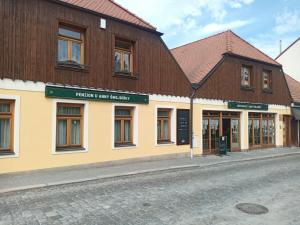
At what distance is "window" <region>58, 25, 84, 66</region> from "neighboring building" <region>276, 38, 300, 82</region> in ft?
74.3

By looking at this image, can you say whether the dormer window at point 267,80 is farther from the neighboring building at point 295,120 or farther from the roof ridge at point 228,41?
the roof ridge at point 228,41

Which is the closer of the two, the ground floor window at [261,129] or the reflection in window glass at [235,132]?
the reflection in window glass at [235,132]

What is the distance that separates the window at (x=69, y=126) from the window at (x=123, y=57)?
274 centimetres

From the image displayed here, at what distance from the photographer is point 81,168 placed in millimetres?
11852

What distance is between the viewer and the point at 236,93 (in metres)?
18.7

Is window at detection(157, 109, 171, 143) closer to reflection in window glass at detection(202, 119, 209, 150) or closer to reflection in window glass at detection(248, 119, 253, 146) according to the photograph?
reflection in window glass at detection(202, 119, 209, 150)

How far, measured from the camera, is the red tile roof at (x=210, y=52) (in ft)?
59.1

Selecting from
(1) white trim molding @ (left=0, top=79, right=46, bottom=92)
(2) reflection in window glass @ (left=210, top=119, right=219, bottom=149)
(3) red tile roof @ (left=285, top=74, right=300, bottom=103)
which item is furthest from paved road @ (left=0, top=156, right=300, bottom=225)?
(3) red tile roof @ (left=285, top=74, right=300, bottom=103)

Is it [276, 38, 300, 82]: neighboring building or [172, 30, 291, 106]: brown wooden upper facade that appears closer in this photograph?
[172, 30, 291, 106]: brown wooden upper facade

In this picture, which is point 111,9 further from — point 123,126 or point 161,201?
point 161,201

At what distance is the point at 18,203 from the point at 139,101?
751 centimetres

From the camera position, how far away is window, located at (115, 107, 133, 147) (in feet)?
44.0

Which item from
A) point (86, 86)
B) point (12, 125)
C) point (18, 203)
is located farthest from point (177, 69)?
point (18, 203)

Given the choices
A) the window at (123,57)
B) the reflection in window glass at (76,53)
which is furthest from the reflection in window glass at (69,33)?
the window at (123,57)
